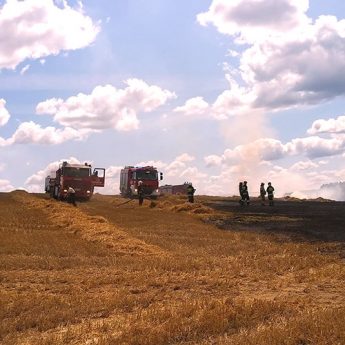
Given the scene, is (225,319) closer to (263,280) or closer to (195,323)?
(195,323)

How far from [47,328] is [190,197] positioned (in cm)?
3357

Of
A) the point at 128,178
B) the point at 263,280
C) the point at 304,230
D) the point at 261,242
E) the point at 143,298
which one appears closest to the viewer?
the point at 143,298

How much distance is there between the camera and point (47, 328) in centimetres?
717

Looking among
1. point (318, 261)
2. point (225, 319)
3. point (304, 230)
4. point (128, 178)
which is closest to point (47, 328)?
point (225, 319)

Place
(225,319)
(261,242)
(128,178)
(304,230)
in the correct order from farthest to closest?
1. (128,178)
2. (304,230)
3. (261,242)
4. (225,319)

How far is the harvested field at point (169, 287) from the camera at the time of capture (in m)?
6.72

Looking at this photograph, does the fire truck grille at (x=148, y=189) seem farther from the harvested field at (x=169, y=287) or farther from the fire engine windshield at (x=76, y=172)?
the harvested field at (x=169, y=287)

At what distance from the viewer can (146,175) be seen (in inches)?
1975

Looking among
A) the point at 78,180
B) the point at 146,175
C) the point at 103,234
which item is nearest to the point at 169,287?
the point at 103,234

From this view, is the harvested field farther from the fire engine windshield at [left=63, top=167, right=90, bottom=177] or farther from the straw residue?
the fire engine windshield at [left=63, top=167, right=90, bottom=177]

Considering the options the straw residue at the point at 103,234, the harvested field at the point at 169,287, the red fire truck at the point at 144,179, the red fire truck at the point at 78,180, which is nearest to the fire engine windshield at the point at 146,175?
the red fire truck at the point at 144,179

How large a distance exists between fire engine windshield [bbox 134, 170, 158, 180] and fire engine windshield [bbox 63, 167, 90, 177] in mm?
7513

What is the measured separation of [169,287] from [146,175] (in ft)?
132

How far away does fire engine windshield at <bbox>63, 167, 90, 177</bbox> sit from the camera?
143 feet
